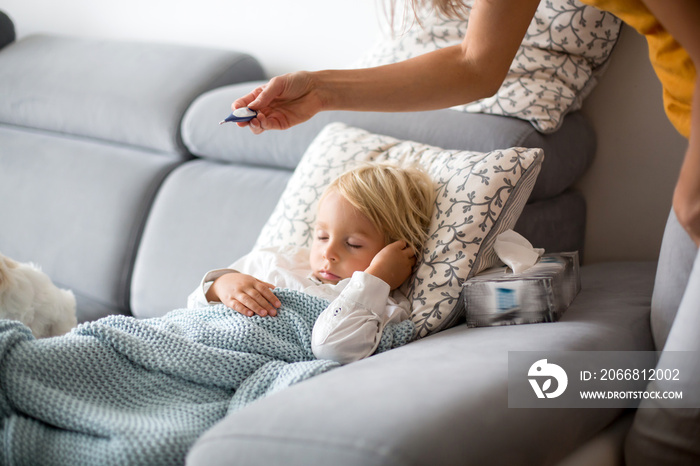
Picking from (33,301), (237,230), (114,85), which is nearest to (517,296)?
(237,230)

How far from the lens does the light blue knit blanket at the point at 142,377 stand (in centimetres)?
87

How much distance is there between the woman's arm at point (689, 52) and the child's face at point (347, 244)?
0.56m

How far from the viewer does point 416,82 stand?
1.25 m

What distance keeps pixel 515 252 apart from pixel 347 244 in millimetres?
302

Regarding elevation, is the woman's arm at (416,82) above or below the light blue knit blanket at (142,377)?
above

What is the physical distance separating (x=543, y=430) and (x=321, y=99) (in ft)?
2.27

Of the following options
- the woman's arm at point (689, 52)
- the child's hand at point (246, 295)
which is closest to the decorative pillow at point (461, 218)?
the child's hand at point (246, 295)

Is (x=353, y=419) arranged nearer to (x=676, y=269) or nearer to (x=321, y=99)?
(x=676, y=269)

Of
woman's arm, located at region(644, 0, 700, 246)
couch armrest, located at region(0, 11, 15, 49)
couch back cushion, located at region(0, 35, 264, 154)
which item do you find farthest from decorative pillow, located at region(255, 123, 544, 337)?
couch armrest, located at region(0, 11, 15, 49)

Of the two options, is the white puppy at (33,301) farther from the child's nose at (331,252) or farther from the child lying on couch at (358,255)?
the child's nose at (331,252)

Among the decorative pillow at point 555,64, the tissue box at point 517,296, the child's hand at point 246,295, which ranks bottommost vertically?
the child's hand at point 246,295

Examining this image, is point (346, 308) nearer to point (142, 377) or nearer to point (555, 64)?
point (142, 377)

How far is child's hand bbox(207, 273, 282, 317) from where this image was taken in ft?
3.73

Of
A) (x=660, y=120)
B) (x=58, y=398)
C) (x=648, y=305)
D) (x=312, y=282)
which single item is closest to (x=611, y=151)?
(x=660, y=120)
